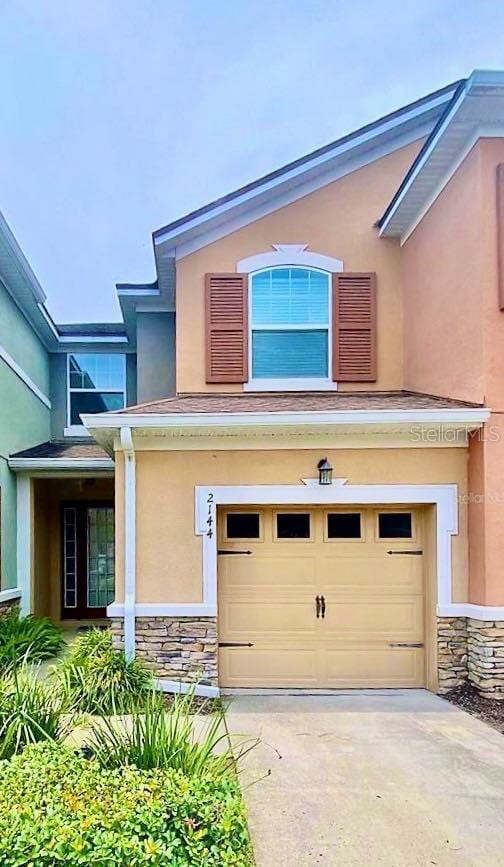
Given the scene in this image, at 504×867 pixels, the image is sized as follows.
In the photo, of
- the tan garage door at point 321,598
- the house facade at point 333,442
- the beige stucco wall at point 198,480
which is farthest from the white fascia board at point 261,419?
the tan garage door at point 321,598

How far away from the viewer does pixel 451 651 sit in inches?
302

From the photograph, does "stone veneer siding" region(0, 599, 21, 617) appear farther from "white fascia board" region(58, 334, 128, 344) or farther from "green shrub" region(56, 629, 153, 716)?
"white fascia board" region(58, 334, 128, 344)

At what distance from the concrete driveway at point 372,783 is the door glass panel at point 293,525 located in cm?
189

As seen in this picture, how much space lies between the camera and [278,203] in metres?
10.1

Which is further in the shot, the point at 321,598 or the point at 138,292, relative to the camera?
the point at 138,292

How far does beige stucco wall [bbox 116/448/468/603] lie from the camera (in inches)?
307

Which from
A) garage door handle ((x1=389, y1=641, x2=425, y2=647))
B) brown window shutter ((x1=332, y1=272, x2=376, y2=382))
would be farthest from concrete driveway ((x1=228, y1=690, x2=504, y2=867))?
brown window shutter ((x1=332, y1=272, x2=376, y2=382))

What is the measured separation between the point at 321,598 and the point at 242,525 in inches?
50.9

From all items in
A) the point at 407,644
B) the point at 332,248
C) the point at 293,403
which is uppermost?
the point at 332,248

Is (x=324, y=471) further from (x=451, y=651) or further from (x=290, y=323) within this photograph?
(x=290, y=323)

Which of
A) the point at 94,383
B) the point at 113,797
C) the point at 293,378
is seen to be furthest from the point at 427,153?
the point at 94,383

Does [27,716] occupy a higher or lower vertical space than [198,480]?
lower

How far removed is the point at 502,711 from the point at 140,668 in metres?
3.84

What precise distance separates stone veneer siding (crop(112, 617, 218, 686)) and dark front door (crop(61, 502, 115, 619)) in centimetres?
556
